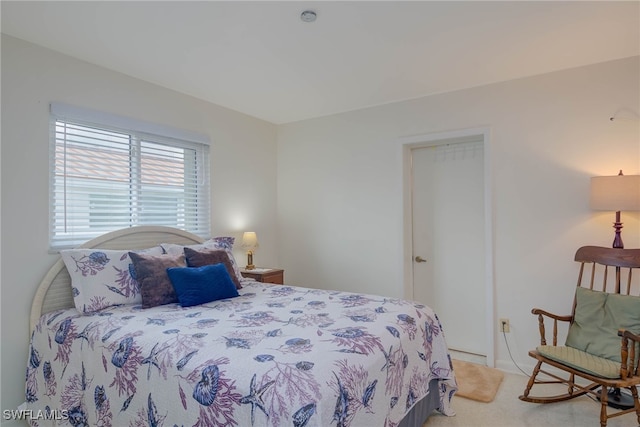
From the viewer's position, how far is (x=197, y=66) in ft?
9.11

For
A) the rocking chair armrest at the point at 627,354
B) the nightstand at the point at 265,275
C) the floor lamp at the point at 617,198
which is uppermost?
the floor lamp at the point at 617,198

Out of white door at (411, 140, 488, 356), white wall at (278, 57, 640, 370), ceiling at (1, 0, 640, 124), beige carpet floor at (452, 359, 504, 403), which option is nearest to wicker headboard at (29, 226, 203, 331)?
ceiling at (1, 0, 640, 124)

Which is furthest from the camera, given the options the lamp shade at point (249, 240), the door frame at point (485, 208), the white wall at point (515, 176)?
the lamp shade at point (249, 240)

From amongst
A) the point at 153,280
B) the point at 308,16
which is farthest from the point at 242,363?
the point at 308,16

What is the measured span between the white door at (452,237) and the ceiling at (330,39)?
0.76 m

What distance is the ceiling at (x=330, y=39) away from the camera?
2.03 meters

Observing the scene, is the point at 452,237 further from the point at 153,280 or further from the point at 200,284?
the point at 153,280

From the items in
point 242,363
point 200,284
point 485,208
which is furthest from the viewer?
point 485,208

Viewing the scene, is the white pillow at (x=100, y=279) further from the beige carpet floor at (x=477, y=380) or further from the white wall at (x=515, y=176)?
the beige carpet floor at (x=477, y=380)

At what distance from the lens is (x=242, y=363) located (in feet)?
4.70

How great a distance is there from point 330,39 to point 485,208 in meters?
2.01

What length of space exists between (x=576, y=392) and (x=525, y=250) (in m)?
1.10

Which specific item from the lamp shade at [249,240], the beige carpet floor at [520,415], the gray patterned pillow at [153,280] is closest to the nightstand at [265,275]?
the lamp shade at [249,240]

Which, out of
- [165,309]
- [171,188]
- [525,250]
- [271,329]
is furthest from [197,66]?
[525,250]
